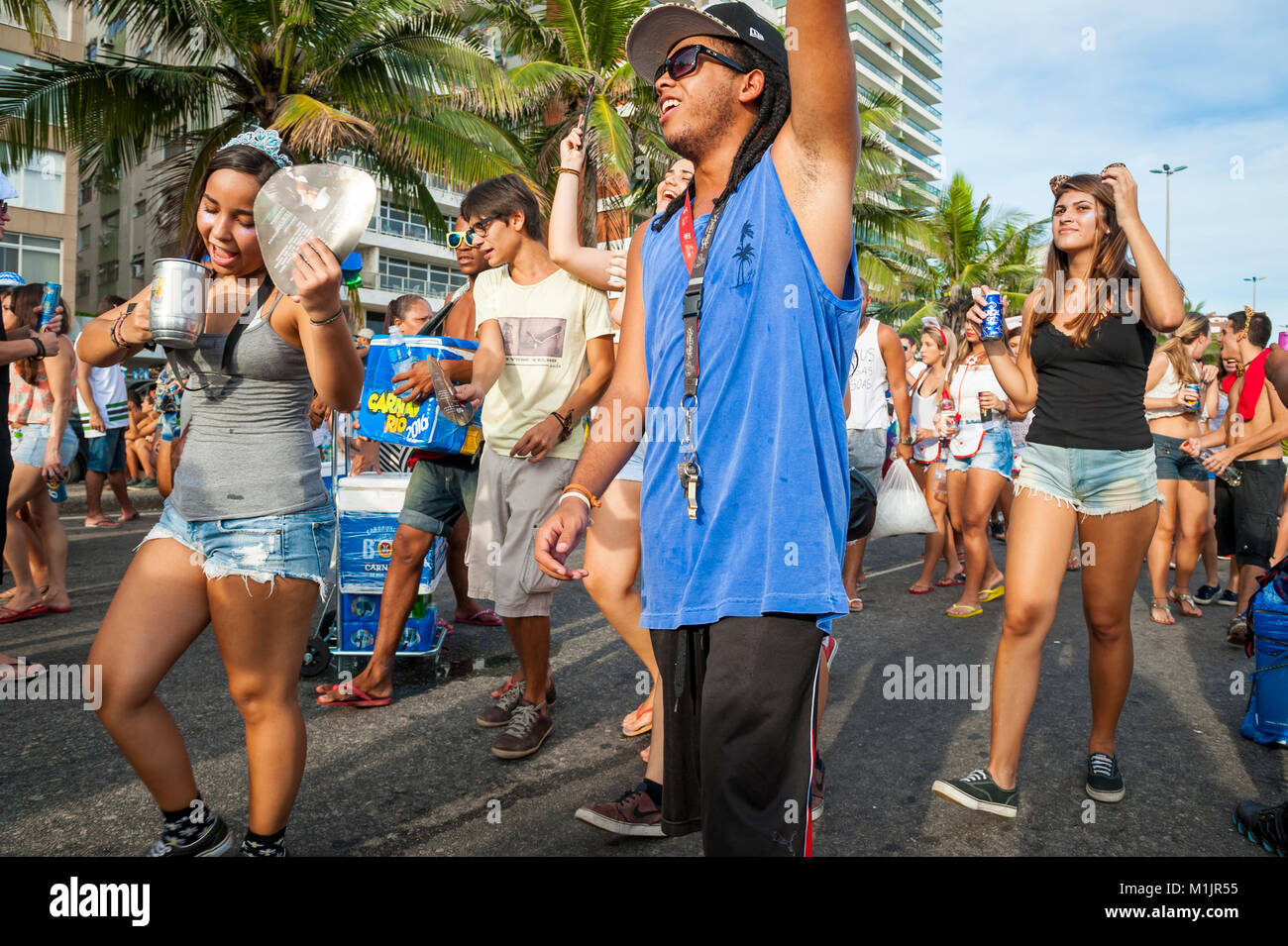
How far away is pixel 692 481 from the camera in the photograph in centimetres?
180

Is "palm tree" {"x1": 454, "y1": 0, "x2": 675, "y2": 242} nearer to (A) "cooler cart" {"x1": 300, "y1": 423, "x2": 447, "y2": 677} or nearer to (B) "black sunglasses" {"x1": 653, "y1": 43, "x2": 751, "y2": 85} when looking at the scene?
(A) "cooler cart" {"x1": 300, "y1": 423, "x2": 447, "y2": 677}

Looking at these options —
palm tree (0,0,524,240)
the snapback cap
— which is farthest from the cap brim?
palm tree (0,0,524,240)

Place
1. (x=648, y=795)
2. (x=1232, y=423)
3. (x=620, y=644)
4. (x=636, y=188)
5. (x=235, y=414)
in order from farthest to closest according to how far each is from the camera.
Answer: (x=636, y=188), (x=1232, y=423), (x=620, y=644), (x=648, y=795), (x=235, y=414)

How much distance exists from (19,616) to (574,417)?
409 centimetres

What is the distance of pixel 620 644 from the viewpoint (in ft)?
17.2

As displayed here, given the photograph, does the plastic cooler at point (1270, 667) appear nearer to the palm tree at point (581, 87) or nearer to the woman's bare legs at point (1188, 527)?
the woman's bare legs at point (1188, 527)

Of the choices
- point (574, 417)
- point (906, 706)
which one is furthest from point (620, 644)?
point (574, 417)

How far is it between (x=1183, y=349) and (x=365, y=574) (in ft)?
18.2

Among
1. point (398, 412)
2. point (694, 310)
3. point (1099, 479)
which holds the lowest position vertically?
point (1099, 479)

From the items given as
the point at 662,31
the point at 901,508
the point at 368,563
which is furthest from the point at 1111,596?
the point at 368,563

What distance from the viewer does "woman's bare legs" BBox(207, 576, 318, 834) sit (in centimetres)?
227

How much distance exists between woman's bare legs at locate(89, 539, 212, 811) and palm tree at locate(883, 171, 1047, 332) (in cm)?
3193

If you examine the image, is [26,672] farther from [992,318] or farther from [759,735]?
[992,318]

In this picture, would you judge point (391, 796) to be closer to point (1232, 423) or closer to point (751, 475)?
point (751, 475)
